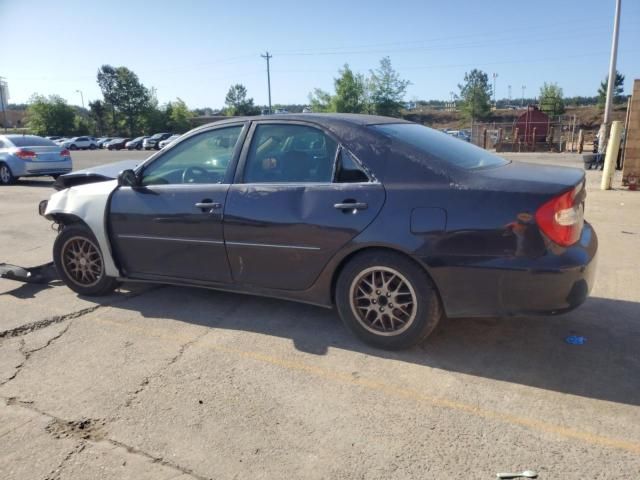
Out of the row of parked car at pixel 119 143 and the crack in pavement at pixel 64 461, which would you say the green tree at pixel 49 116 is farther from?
the crack in pavement at pixel 64 461

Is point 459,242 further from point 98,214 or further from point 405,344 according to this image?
point 98,214

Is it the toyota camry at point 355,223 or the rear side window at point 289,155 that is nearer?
the toyota camry at point 355,223

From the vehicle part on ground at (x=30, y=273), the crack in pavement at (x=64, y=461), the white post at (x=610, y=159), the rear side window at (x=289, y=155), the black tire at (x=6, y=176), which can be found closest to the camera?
the crack in pavement at (x=64, y=461)

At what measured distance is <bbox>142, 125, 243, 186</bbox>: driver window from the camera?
4.19 metres

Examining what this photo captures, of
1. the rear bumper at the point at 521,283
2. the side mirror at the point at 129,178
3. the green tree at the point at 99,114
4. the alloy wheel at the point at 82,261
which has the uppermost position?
the green tree at the point at 99,114

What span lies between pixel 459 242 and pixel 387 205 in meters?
0.53

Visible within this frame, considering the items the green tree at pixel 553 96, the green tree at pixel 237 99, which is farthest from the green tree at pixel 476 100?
the green tree at pixel 237 99

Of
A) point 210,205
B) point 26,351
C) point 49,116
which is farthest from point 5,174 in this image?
point 49,116

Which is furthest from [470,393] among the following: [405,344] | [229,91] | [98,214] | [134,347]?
[229,91]

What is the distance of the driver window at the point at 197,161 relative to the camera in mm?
4191

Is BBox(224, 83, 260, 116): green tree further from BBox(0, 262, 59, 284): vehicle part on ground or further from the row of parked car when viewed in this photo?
BBox(0, 262, 59, 284): vehicle part on ground

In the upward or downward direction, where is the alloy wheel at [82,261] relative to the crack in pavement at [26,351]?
upward

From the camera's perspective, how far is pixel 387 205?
133 inches

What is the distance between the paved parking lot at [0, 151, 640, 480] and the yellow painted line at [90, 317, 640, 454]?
0.04ft
